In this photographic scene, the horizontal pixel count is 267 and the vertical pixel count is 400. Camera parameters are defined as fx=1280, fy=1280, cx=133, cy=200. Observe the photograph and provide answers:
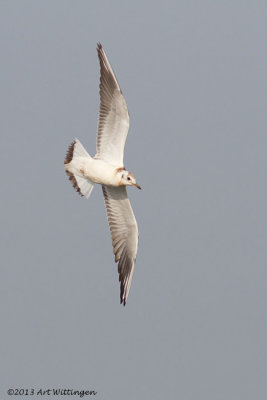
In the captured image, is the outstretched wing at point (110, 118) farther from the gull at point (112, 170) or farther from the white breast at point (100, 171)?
the white breast at point (100, 171)

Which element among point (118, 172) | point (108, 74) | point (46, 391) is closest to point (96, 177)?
point (118, 172)

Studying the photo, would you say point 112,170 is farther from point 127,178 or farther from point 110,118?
point 110,118

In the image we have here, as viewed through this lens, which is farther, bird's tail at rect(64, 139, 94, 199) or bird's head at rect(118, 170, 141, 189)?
bird's tail at rect(64, 139, 94, 199)

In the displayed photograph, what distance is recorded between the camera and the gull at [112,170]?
84.8ft

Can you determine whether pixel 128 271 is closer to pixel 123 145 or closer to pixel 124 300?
pixel 124 300

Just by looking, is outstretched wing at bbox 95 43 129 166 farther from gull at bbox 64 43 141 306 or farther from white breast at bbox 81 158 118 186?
white breast at bbox 81 158 118 186

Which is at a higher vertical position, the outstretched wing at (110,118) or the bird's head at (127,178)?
the outstretched wing at (110,118)

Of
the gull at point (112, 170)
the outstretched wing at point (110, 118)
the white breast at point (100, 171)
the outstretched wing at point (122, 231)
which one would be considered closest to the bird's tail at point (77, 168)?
the gull at point (112, 170)

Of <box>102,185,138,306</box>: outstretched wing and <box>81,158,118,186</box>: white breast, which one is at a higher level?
<box>81,158,118,186</box>: white breast

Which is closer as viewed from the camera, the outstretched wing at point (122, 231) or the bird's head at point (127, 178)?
the bird's head at point (127, 178)

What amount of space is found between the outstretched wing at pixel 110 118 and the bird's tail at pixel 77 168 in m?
0.36

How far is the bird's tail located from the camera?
86.6ft

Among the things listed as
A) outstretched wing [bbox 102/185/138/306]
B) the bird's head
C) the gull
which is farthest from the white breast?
outstretched wing [bbox 102/185/138/306]

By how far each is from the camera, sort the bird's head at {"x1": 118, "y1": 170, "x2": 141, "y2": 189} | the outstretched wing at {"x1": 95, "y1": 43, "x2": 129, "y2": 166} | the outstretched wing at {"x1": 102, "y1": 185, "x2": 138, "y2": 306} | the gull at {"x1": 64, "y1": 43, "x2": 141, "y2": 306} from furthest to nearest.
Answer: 1. the outstretched wing at {"x1": 102, "y1": 185, "x2": 138, "y2": 306}
2. the bird's head at {"x1": 118, "y1": 170, "x2": 141, "y2": 189}
3. the gull at {"x1": 64, "y1": 43, "x2": 141, "y2": 306}
4. the outstretched wing at {"x1": 95, "y1": 43, "x2": 129, "y2": 166}
